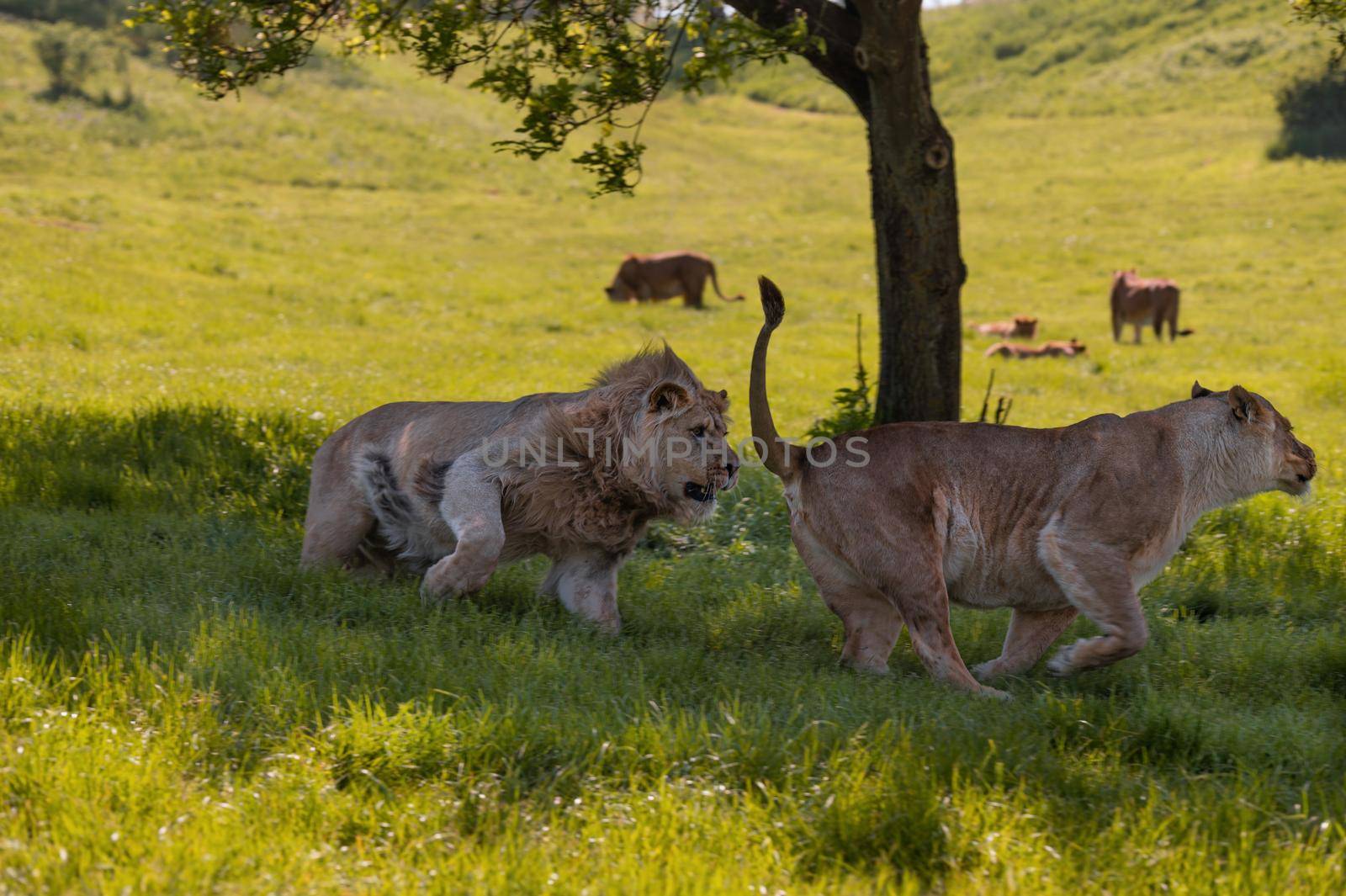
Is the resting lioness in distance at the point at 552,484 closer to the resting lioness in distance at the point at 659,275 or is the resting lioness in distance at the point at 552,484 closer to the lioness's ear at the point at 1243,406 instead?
the lioness's ear at the point at 1243,406

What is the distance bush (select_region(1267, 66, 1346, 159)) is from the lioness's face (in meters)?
43.8

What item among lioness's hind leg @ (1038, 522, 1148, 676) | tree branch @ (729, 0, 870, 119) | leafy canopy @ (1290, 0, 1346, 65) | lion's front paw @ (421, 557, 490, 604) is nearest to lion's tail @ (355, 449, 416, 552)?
lion's front paw @ (421, 557, 490, 604)

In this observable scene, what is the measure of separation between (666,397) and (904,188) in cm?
370

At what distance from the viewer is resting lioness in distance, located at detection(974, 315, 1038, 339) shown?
2255 centimetres

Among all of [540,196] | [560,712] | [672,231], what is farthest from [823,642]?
[540,196]

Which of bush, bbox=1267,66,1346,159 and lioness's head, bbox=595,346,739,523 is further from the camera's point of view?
bush, bbox=1267,66,1346,159

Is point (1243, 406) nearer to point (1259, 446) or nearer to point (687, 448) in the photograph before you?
point (1259, 446)

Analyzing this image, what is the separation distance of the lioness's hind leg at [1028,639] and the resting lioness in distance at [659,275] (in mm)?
19860

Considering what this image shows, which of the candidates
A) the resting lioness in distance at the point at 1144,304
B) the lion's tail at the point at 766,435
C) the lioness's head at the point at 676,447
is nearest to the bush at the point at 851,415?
the lioness's head at the point at 676,447

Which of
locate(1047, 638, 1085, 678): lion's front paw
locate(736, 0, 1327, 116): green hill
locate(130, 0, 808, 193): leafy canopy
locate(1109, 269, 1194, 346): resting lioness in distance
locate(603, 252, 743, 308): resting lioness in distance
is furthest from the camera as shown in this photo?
locate(736, 0, 1327, 116): green hill

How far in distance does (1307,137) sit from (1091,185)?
7.66 meters

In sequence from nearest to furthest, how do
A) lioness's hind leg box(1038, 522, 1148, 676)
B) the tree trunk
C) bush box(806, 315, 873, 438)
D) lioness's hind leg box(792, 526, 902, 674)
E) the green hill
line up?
lioness's hind leg box(1038, 522, 1148, 676), lioness's hind leg box(792, 526, 902, 674), the tree trunk, bush box(806, 315, 873, 438), the green hill

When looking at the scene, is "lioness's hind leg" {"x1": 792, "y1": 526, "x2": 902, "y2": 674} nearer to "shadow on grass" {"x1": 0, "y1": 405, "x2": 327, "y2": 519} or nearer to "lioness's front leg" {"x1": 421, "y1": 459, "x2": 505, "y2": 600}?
"lioness's front leg" {"x1": 421, "y1": 459, "x2": 505, "y2": 600}

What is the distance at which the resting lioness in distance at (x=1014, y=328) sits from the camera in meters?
22.5
